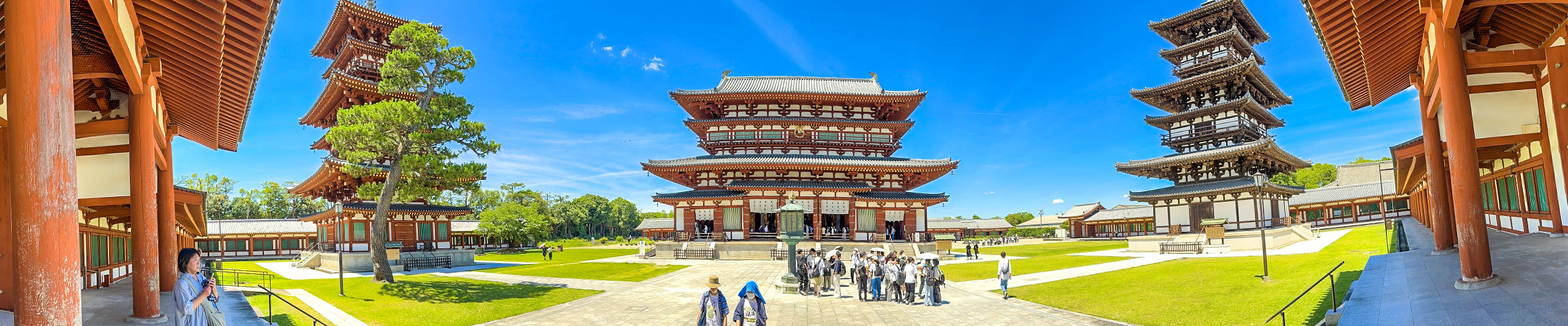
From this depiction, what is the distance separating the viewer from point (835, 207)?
38.1m

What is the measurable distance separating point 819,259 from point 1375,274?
11131 millimetres

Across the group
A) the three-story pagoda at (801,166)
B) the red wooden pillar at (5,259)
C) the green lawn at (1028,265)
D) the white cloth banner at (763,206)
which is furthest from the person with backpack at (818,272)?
the white cloth banner at (763,206)

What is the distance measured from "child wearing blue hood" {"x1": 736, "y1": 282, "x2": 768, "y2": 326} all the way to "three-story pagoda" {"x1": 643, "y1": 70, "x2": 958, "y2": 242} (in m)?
27.5

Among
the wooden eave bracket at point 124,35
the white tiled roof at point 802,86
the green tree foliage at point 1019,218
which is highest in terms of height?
the white tiled roof at point 802,86

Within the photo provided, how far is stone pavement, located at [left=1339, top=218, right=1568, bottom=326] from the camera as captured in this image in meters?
6.93

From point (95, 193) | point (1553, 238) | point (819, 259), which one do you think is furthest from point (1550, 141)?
point (95, 193)

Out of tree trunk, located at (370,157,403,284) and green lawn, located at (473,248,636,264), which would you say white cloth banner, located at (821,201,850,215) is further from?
tree trunk, located at (370,157,403,284)

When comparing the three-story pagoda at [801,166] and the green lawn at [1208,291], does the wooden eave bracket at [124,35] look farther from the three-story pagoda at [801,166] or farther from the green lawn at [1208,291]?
the three-story pagoda at [801,166]

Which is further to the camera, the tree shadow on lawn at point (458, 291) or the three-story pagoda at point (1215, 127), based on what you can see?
the three-story pagoda at point (1215, 127)

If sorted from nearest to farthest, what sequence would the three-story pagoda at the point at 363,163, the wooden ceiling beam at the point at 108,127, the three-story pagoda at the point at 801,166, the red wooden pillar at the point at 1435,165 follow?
the wooden ceiling beam at the point at 108,127
the red wooden pillar at the point at 1435,165
the three-story pagoda at the point at 363,163
the three-story pagoda at the point at 801,166

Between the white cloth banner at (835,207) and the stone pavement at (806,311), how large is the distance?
17.6 metres

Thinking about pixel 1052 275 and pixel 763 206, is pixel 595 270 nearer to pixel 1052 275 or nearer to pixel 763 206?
pixel 763 206

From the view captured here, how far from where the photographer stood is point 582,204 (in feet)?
301

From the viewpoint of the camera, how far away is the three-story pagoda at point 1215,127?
35344 millimetres
